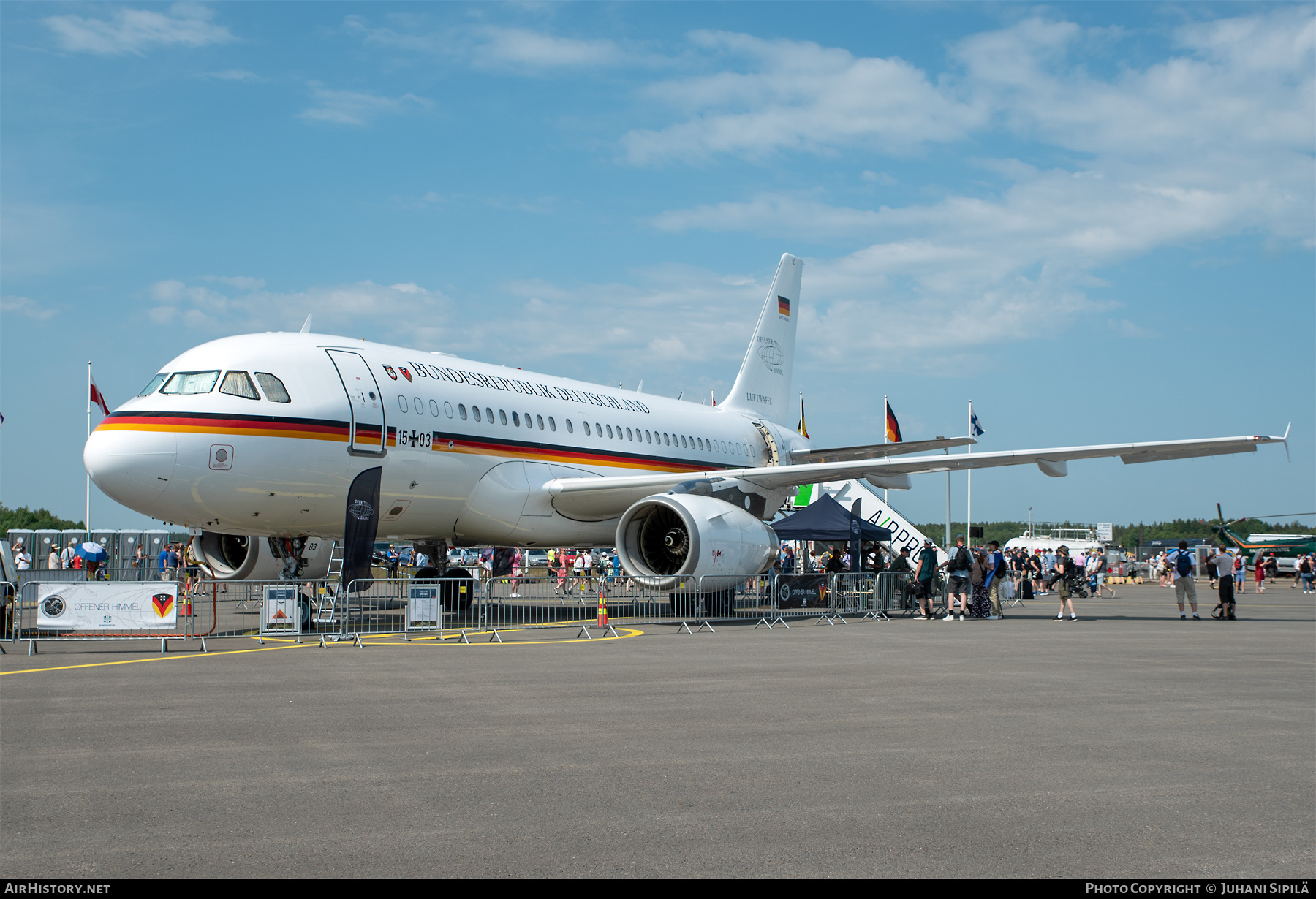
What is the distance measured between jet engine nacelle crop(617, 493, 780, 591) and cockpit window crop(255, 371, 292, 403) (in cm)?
592

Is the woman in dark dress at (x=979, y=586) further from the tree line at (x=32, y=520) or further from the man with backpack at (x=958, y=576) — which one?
the tree line at (x=32, y=520)

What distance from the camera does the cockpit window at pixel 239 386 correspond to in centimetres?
1491

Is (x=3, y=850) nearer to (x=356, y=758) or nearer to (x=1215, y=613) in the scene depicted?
(x=356, y=758)

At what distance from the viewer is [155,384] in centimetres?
1517

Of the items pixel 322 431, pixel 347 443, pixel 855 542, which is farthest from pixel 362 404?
pixel 855 542

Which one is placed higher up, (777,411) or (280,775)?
(777,411)

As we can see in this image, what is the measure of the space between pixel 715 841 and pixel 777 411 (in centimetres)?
2581

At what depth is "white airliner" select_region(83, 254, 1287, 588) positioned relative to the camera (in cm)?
1456

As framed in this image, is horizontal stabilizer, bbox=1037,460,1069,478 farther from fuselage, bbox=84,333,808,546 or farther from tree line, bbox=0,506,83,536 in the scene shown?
tree line, bbox=0,506,83,536

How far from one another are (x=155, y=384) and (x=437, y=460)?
4172 millimetres

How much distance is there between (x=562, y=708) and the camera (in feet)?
28.5

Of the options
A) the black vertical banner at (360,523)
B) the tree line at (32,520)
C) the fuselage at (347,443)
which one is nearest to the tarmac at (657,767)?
the fuselage at (347,443)
